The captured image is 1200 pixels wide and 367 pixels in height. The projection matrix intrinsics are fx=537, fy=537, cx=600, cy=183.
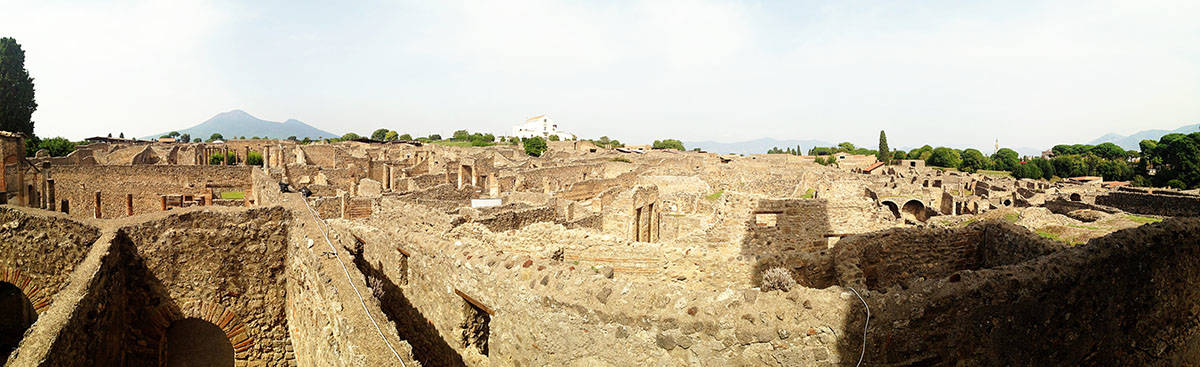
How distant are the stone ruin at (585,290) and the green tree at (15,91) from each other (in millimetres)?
62127

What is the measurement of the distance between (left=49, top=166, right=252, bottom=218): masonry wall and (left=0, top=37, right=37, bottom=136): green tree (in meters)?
43.7

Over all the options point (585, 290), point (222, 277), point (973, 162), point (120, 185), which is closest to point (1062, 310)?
point (585, 290)

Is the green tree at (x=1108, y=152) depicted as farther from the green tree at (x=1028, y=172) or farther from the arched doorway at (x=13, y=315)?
the arched doorway at (x=13, y=315)

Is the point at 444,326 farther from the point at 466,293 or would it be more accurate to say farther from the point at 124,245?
the point at 124,245

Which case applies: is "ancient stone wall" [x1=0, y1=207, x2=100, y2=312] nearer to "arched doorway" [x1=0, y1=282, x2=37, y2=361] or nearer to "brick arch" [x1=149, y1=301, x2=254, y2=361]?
"brick arch" [x1=149, y1=301, x2=254, y2=361]

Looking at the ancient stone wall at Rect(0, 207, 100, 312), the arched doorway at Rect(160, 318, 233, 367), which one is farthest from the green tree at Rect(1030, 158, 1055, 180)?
the ancient stone wall at Rect(0, 207, 100, 312)

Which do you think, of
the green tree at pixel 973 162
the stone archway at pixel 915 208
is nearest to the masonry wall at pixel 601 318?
the stone archway at pixel 915 208

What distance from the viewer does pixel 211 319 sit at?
844 cm

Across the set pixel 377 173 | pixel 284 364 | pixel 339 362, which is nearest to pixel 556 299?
pixel 339 362

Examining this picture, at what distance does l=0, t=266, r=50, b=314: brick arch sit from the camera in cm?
773

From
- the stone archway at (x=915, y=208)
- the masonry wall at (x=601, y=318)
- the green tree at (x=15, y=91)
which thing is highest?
the green tree at (x=15, y=91)

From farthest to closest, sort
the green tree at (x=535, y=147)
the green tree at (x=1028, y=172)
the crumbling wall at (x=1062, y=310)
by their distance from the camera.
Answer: the green tree at (x=1028, y=172), the green tree at (x=535, y=147), the crumbling wall at (x=1062, y=310)

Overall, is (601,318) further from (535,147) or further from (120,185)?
(535,147)

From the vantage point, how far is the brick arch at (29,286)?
7.73m
